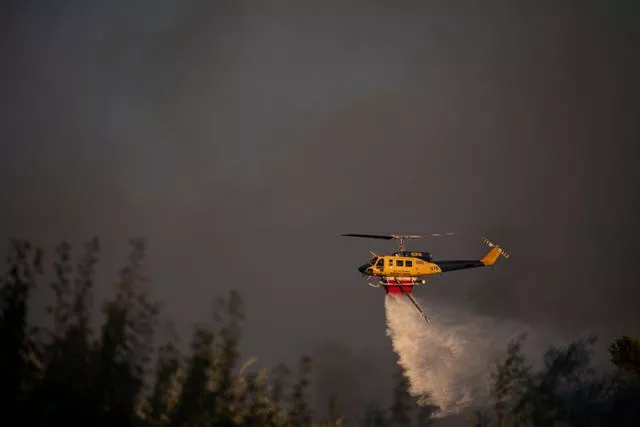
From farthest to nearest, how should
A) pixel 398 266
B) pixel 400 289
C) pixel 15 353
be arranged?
pixel 400 289 → pixel 398 266 → pixel 15 353

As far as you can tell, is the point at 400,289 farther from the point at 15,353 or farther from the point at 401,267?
the point at 15,353

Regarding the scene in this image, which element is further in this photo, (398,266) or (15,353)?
(398,266)

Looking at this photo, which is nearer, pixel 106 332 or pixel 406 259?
pixel 106 332

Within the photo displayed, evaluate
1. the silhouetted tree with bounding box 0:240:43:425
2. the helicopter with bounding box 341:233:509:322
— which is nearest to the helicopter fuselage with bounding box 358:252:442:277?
the helicopter with bounding box 341:233:509:322

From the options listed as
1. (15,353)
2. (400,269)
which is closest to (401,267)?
(400,269)

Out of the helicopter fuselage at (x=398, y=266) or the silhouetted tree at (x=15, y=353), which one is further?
the helicopter fuselage at (x=398, y=266)

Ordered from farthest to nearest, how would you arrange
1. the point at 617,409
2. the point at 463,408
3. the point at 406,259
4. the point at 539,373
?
the point at 463,408 < the point at 539,373 < the point at 617,409 < the point at 406,259

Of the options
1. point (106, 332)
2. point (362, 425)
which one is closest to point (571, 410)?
point (362, 425)

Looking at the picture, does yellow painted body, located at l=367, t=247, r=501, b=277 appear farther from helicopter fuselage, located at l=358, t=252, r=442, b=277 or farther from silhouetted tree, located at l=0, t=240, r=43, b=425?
silhouetted tree, located at l=0, t=240, r=43, b=425

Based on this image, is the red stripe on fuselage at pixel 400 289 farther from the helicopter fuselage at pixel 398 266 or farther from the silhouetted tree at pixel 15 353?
the silhouetted tree at pixel 15 353

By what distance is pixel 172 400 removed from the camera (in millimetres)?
76562

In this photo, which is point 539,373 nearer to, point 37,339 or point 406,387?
point 406,387

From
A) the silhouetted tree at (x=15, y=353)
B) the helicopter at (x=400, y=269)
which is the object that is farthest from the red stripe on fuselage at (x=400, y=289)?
the silhouetted tree at (x=15, y=353)

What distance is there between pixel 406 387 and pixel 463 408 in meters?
11.0
